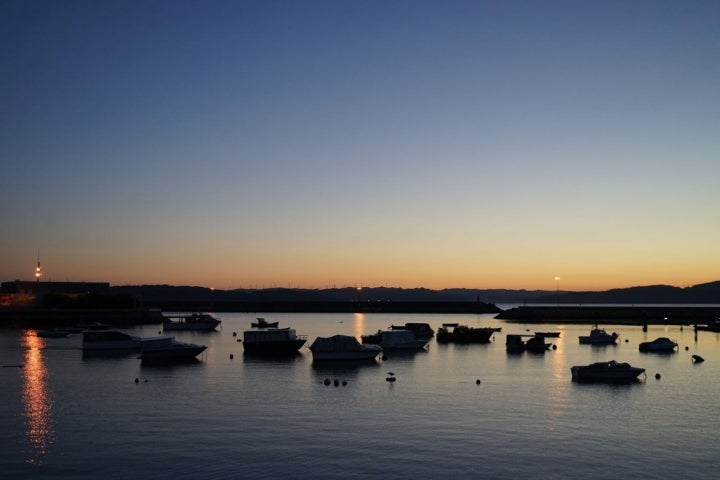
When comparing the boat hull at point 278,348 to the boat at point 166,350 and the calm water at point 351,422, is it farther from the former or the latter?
the calm water at point 351,422

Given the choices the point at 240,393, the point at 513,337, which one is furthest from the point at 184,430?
the point at 513,337

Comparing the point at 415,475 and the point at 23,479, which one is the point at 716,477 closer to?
the point at 415,475

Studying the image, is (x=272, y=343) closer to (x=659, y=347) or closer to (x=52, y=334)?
(x=52, y=334)

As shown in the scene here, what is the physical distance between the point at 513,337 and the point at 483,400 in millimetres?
39229

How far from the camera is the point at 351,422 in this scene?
34844 mm

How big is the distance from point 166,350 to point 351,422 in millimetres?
35110

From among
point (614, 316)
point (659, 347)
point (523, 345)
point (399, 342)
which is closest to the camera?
point (399, 342)

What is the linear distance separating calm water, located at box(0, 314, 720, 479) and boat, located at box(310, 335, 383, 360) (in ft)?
7.74

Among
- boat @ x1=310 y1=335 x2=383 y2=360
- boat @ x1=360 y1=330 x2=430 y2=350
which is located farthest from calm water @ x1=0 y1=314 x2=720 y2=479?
boat @ x1=360 y1=330 x2=430 y2=350

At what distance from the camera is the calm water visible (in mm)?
26484

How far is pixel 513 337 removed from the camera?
79625 mm

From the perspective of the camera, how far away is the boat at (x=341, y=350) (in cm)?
6331

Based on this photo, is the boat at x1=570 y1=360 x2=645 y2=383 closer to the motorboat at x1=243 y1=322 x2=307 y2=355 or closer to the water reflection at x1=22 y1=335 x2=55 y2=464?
the motorboat at x1=243 y1=322 x2=307 y2=355

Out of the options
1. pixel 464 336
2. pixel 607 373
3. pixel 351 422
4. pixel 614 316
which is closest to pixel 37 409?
pixel 351 422
